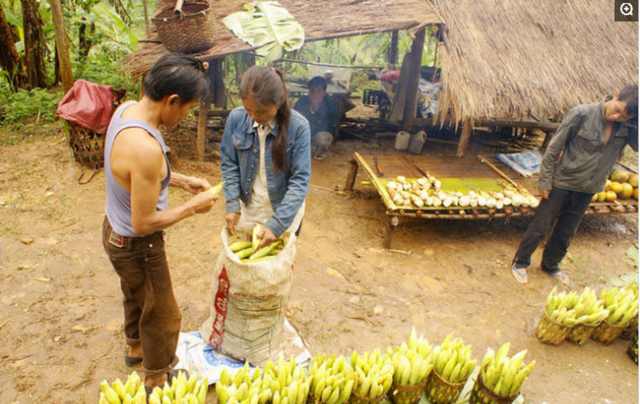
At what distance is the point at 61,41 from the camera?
5.47m

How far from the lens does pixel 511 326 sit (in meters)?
3.57

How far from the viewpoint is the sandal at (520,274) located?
429 cm

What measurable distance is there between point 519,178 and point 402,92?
2963 mm

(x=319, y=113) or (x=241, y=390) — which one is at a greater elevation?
(x=319, y=113)

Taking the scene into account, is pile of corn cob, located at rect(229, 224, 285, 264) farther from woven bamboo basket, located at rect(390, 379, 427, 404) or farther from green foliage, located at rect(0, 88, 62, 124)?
green foliage, located at rect(0, 88, 62, 124)

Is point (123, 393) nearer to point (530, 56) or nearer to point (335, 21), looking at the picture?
point (335, 21)

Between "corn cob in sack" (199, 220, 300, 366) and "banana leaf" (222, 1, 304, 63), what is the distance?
153 inches

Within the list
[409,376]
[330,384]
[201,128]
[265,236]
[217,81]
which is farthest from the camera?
[217,81]

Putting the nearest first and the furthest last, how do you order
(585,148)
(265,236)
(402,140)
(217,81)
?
(265,236), (585,148), (217,81), (402,140)

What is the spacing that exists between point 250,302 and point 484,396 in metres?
1.48

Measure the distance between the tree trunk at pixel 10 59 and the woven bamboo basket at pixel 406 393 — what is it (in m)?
8.72

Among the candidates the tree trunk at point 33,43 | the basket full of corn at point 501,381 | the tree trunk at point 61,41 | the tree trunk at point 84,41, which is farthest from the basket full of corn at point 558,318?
the tree trunk at point 84,41

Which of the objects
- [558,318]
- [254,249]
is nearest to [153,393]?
[254,249]

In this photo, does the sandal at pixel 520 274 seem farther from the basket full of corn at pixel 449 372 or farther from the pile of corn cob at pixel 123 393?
the pile of corn cob at pixel 123 393
